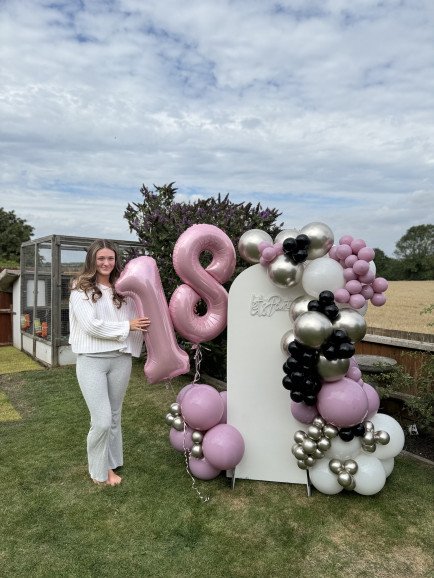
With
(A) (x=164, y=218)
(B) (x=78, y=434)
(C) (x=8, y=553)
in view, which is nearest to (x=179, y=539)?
(C) (x=8, y=553)

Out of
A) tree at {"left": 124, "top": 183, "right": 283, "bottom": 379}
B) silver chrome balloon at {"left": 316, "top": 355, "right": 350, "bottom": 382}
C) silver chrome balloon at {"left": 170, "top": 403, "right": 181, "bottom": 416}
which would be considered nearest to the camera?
silver chrome balloon at {"left": 316, "top": 355, "right": 350, "bottom": 382}

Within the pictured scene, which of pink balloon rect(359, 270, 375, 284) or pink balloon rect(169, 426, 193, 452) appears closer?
pink balloon rect(359, 270, 375, 284)

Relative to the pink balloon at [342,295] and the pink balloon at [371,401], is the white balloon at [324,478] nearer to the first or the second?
the pink balloon at [371,401]

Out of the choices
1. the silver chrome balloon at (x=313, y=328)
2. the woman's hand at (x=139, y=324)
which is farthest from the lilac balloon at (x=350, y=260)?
the woman's hand at (x=139, y=324)

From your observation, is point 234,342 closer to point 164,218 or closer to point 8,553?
point 8,553

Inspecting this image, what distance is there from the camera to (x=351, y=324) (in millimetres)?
3268

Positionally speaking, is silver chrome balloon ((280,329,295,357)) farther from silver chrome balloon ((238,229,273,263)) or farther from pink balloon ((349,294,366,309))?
silver chrome balloon ((238,229,273,263))

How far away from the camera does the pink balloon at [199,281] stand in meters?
3.58

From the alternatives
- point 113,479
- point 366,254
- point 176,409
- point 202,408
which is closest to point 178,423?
point 176,409

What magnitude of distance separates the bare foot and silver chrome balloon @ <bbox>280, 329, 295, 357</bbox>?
5.76 feet

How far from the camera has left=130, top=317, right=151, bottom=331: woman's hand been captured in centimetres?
354

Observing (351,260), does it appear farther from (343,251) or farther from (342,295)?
(342,295)

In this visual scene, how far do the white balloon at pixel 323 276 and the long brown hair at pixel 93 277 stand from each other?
1.49 m

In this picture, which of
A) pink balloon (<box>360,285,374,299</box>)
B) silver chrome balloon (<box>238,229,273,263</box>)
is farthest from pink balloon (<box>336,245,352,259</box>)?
silver chrome balloon (<box>238,229,273,263</box>)
